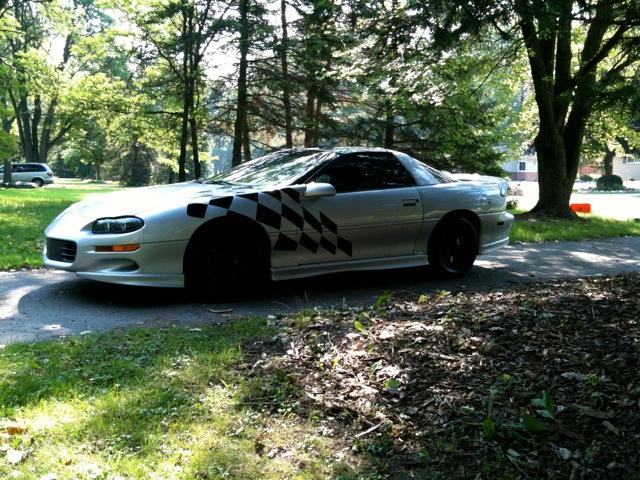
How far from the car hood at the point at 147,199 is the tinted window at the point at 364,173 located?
2.94 feet

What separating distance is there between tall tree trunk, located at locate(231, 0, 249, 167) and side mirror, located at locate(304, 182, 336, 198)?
39.6 ft

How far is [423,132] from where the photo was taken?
1977 centimetres

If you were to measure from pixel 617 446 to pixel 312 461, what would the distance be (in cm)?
122

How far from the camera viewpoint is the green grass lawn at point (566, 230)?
11.3 m

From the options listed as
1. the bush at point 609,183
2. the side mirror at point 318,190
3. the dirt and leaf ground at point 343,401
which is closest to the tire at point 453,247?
the side mirror at point 318,190

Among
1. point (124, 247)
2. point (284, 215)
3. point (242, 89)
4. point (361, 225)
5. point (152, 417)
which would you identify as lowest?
point (152, 417)

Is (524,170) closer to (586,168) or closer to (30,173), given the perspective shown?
(586,168)

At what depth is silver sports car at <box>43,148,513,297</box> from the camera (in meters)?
5.32

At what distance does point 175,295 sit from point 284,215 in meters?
1.29

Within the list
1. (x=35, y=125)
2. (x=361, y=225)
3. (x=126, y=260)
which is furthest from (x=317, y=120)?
(x=35, y=125)

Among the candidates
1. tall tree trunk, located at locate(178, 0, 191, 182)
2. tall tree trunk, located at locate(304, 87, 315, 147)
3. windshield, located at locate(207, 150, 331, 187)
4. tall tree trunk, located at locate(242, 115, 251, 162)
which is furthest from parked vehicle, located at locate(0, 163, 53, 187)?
windshield, located at locate(207, 150, 331, 187)

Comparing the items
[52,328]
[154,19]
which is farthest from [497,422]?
[154,19]

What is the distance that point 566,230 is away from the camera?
40.0ft

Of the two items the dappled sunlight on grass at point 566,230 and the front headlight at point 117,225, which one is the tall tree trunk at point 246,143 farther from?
the front headlight at point 117,225
